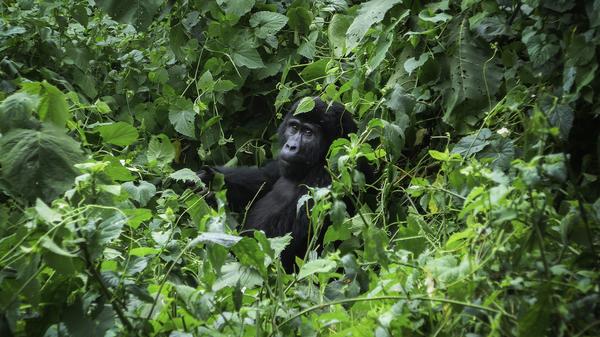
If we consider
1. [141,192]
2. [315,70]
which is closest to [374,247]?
[141,192]

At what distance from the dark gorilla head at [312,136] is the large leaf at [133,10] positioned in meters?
1.49

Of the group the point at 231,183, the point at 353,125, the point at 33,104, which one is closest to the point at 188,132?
the point at 231,183

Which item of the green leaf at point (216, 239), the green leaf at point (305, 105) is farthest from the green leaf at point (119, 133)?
the green leaf at point (305, 105)

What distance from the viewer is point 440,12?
4.54 meters

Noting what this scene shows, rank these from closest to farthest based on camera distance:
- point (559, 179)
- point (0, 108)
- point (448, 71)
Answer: point (559, 179), point (0, 108), point (448, 71)

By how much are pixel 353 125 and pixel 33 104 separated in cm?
269

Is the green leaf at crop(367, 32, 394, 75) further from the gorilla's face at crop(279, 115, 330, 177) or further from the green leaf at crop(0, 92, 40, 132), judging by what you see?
the green leaf at crop(0, 92, 40, 132)

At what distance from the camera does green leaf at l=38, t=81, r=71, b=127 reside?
2809 mm

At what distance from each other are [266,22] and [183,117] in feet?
2.55

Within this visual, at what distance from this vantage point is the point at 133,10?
147 inches

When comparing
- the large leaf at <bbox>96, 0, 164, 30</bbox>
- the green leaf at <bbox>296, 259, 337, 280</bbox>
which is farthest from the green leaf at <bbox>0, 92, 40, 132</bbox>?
the large leaf at <bbox>96, 0, 164, 30</bbox>

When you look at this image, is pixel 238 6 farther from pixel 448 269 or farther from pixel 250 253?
pixel 448 269

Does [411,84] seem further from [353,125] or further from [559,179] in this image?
[559,179]

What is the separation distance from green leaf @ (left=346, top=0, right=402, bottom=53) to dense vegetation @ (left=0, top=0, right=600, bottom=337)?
1 cm
